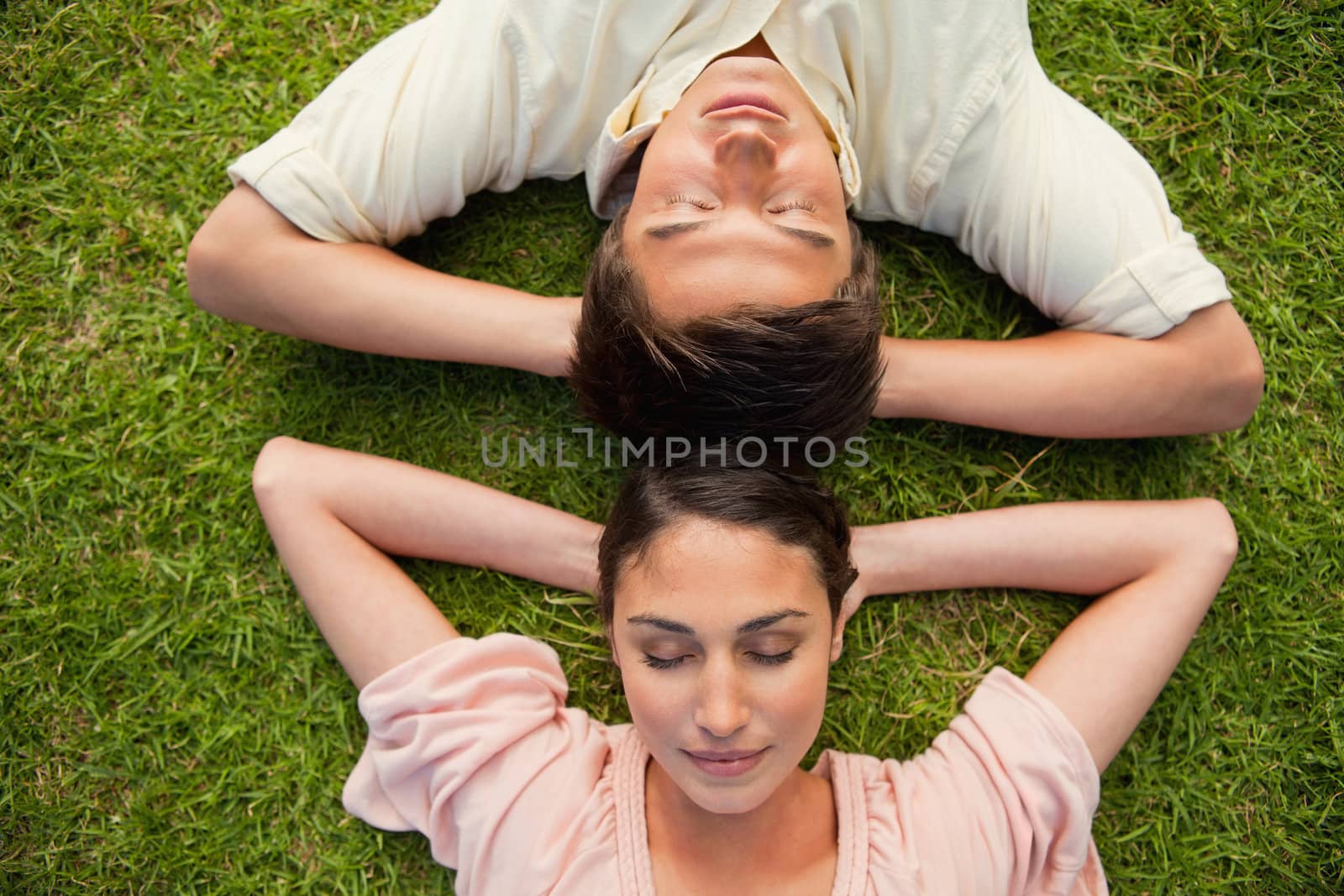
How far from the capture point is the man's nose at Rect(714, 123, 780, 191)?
70.6 inches

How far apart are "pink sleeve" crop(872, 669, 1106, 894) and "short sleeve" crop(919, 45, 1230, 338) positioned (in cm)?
95

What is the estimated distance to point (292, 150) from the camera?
2.18 meters

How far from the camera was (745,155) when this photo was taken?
1.80 m

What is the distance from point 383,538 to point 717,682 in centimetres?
99

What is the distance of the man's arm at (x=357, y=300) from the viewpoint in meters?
2.22

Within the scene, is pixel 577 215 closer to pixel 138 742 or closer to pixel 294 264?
pixel 294 264

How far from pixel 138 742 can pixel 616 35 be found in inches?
82.8

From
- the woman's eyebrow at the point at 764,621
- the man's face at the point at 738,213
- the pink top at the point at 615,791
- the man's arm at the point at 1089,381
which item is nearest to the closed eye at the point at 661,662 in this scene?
the woman's eyebrow at the point at 764,621

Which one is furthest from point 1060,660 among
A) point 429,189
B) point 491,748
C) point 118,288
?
point 118,288

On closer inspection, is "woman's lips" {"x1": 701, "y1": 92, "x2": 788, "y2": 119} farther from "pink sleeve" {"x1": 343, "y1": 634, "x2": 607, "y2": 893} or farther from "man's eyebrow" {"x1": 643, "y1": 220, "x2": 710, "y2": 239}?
"pink sleeve" {"x1": 343, "y1": 634, "x2": 607, "y2": 893}

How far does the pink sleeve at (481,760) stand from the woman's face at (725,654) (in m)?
0.36

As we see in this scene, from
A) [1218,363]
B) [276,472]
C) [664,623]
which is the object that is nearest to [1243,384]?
[1218,363]

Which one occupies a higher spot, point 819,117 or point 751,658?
point 819,117

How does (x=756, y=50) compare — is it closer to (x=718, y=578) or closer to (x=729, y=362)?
(x=729, y=362)
